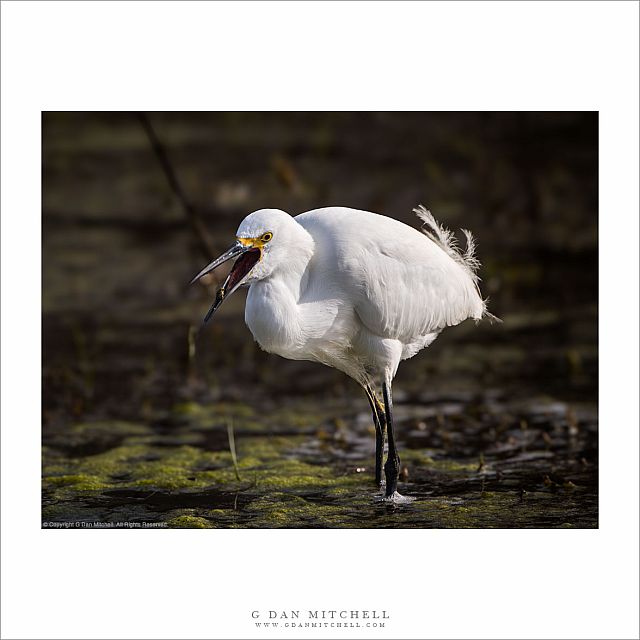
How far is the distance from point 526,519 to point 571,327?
153 inches

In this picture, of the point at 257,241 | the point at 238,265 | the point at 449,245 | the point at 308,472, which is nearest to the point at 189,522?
the point at 308,472

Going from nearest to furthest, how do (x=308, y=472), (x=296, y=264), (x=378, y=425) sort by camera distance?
1. (x=296, y=264)
2. (x=378, y=425)
3. (x=308, y=472)

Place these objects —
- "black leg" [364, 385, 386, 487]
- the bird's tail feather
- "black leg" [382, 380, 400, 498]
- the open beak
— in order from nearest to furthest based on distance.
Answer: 1. the open beak
2. "black leg" [382, 380, 400, 498]
3. "black leg" [364, 385, 386, 487]
4. the bird's tail feather

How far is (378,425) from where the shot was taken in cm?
516

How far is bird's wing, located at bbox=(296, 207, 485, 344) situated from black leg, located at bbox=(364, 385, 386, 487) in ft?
1.25

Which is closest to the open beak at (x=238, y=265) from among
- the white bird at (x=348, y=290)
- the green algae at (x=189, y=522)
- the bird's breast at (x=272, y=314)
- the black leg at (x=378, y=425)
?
the white bird at (x=348, y=290)

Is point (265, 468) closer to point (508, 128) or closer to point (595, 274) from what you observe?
point (595, 274)

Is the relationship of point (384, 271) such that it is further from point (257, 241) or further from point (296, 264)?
point (257, 241)

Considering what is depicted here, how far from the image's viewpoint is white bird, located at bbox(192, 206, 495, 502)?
4.29 metres

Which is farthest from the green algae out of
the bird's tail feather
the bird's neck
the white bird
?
the bird's tail feather

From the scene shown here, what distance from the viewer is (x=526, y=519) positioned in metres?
4.56

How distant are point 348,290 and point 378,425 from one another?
863mm

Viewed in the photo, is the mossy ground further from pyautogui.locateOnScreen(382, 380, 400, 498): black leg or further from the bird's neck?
the bird's neck

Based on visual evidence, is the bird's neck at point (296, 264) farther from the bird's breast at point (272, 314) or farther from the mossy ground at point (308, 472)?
the mossy ground at point (308, 472)
